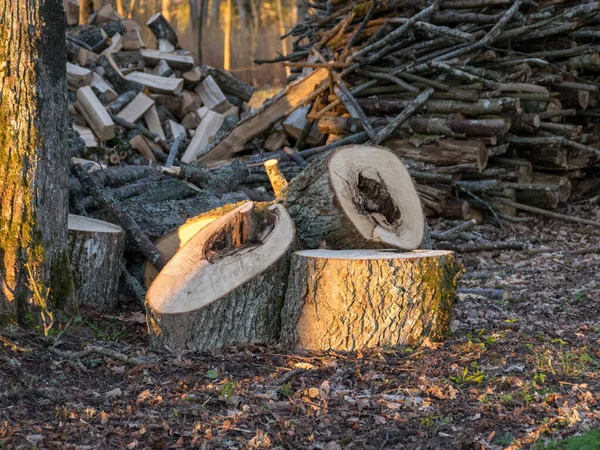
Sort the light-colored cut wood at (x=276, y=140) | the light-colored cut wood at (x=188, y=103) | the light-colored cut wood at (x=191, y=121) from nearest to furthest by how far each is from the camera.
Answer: the light-colored cut wood at (x=276, y=140), the light-colored cut wood at (x=188, y=103), the light-colored cut wood at (x=191, y=121)

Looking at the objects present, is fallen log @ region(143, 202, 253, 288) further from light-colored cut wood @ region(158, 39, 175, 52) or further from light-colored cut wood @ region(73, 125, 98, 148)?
light-colored cut wood @ region(158, 39, 175, 52)

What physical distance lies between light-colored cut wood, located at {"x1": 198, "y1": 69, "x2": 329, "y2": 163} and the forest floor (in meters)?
5.12

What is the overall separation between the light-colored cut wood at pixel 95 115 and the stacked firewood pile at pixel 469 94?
109 inches

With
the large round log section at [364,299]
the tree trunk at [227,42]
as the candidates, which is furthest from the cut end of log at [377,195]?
the tree trunk at [227,42]

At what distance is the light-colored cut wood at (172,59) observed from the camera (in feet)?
42.1

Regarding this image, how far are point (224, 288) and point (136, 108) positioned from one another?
7.56 metres

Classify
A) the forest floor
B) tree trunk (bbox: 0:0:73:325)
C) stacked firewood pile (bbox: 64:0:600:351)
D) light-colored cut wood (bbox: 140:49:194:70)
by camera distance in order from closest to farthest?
the forest floor, tree trunk (bbox: 0:0:73:325), stacked firewood pile (bbox: 64:0:600:351), light-colored cut wood (bbox: 140:49:194:70)

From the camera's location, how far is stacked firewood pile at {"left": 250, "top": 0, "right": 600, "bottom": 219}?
893 cm

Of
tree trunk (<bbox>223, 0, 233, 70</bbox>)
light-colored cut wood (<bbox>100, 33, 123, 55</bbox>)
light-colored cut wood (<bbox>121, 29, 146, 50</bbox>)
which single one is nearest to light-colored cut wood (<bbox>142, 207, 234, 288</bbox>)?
light-colored cut wood (<bbox>100, 33, 123, 55</bbox>)

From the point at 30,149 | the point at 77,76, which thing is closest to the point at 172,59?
the point at 77,76

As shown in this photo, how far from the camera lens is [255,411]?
3697mm

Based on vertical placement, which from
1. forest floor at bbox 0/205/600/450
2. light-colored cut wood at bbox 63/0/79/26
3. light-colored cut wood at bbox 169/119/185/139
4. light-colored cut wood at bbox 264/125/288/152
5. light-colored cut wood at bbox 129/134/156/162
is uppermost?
light-colored cut wood at bbox 63/0/79/26

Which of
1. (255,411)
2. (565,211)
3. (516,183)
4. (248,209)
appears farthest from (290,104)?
(255,411)

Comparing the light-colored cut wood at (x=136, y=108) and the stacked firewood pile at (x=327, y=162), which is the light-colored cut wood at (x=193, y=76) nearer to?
the stacked firewood pile at (x=327, y=162)
